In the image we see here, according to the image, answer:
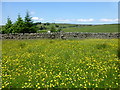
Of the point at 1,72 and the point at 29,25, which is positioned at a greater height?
the point at 29,25

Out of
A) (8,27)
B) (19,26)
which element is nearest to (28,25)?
(19,26)

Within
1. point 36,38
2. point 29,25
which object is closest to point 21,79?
point 36,38

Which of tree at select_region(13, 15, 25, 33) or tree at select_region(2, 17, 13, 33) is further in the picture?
tree at select_region(2, 17, 13, 33)

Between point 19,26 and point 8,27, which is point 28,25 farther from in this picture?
point 8,27

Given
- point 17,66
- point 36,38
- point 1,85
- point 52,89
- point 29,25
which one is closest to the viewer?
point 52,89

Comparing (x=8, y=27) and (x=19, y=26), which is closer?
(x=19, y=26)

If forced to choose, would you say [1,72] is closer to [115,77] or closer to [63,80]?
→ [63,80]

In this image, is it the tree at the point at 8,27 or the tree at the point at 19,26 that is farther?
the tree at the point at 8,27

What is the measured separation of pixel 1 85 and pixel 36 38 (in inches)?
790

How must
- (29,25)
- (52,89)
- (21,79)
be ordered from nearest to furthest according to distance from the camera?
(52,89) → (21,79) → (29,25)

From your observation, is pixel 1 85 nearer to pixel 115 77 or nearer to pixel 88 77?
pixel 88 77

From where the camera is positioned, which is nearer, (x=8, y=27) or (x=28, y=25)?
(x=28, y=25)

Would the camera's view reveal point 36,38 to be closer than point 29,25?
Yes

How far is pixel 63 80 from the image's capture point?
6.91 m
